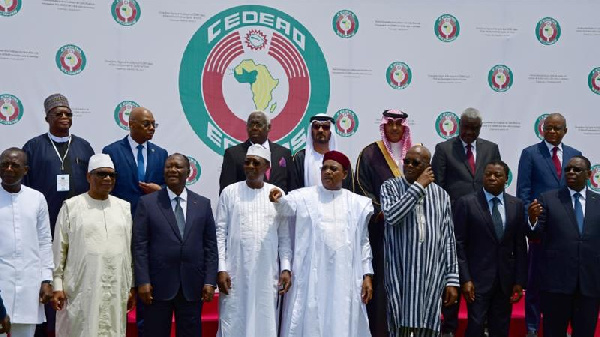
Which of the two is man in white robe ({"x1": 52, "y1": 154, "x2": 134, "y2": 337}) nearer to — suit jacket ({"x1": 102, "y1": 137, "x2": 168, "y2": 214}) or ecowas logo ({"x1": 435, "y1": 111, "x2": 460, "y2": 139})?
suit jacket ({"x1": 102, "y1": 137, "x2": 168, "y2": 214})

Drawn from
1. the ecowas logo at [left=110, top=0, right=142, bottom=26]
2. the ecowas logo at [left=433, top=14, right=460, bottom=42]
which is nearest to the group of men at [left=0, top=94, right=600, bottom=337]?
the ecowas logo at [left=110, top=0, right=142, bottom=26]

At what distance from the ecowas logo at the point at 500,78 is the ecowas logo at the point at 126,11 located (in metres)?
3.28

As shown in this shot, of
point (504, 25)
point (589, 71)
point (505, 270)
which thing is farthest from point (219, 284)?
point (589, 71)

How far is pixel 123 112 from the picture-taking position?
682 cm

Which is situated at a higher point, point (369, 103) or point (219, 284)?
point (369, 103)

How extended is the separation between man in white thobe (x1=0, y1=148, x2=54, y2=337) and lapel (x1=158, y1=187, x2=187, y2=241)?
75cm

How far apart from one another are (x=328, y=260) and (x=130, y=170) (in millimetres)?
1609

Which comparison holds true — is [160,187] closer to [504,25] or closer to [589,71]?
[504,25]

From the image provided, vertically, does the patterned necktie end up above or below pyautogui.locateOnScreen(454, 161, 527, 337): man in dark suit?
above

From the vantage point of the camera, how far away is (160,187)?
5.85 meters

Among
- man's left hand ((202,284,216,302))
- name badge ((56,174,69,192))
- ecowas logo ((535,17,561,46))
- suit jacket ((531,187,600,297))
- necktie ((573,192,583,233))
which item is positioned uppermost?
ecowas logo ((535,17,561,46))

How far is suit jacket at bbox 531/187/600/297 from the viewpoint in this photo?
18.3 ft

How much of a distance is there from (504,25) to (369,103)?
1530mm

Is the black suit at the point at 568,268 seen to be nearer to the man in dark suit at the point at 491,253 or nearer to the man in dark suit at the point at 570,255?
the man in dark suit at the point at 570,255
